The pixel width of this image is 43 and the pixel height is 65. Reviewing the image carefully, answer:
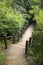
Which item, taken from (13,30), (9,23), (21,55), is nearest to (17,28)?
(13,30)

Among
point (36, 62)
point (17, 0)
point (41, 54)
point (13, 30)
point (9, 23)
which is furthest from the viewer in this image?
point (17, 0)

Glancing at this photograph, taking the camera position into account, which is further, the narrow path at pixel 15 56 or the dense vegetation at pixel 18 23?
the narrow path at pixel 15 56

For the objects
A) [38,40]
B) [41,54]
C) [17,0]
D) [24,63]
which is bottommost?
[24,63]

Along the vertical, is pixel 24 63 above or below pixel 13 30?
below

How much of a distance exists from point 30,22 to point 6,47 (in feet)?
56.7

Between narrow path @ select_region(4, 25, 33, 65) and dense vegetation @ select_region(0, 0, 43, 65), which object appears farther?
narrow path @ select_region(4, 25, 33, 65)

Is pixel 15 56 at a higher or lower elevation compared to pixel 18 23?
lower

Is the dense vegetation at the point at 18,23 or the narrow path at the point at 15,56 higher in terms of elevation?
the dense vegetation at the point at 18,23

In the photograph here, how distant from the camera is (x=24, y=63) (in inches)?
401

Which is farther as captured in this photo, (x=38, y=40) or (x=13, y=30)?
(x=13, y=30)

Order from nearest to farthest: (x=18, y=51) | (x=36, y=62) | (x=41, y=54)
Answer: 1. (x=41, y=54)
2. (x=36, y=62)
3. (x=18, y=51)

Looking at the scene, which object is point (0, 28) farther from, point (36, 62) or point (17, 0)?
point (17, 0)

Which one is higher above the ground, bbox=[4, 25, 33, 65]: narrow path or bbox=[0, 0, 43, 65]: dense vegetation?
bbox=[0, 0, 43, 65]: dense vegetation

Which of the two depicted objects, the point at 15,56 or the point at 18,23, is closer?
the point at 15,56
